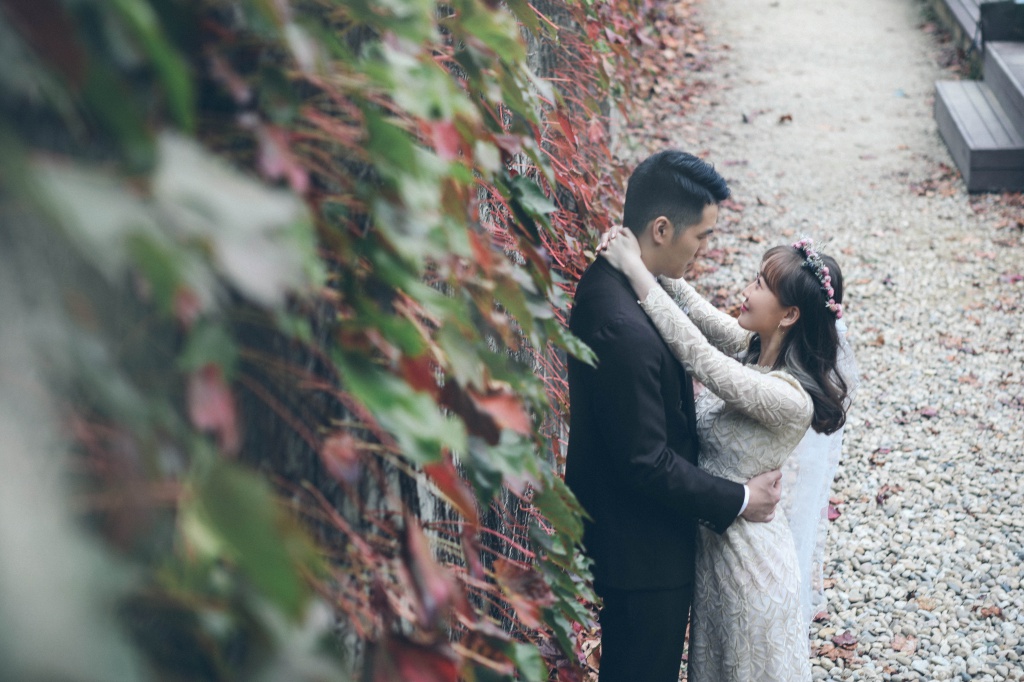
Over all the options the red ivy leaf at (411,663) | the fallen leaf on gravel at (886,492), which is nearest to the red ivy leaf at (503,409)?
the red ivy leaf at (411,663)

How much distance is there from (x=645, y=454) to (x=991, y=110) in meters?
6.40

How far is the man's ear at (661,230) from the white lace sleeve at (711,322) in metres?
0.41

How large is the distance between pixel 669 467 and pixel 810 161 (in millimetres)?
5699

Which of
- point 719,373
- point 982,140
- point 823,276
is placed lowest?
point 719,373

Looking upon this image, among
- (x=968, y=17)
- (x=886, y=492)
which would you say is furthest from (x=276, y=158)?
(x=968, y=17)

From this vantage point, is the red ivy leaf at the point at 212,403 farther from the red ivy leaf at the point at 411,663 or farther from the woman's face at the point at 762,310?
the woman's face at the point at 762,310

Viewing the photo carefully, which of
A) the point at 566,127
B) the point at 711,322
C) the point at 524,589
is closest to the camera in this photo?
the point at 524,589

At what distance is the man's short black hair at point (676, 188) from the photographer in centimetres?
Result: 246

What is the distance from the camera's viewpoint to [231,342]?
73cm

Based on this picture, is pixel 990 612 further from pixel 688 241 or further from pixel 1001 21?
pixel 1001 21

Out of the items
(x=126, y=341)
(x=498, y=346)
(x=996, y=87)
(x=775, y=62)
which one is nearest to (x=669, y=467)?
(x=498, y=346)

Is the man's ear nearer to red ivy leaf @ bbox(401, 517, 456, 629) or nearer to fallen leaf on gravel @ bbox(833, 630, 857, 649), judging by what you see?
red ivy leaf @ bbox(401, 517, 456, 629)

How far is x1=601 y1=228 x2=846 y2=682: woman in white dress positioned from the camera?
97.4 inches

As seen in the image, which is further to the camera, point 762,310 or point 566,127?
point 762,310
